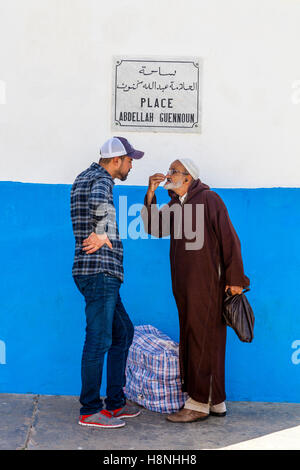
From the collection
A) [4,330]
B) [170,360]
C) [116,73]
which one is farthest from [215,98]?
[4,330]

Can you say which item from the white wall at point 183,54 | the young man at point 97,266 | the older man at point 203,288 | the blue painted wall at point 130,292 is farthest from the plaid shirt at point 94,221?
the white wall at point 183,54

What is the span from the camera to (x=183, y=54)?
4398 millimetres

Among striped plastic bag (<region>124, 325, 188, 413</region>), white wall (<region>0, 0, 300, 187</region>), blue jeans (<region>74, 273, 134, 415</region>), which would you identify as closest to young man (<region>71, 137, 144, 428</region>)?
blue jeans (<region>74, 273, 134, 415</region>)

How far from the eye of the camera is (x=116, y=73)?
14.4ft

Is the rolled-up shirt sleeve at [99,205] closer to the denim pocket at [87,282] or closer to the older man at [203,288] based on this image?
the denim pocket at [87,282]

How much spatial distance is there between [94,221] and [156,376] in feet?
4.02

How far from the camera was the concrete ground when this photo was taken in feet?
11.4

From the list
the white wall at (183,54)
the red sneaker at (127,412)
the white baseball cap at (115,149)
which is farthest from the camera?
the white wall at (183,54)

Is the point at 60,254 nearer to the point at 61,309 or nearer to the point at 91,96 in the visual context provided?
the point at 61,309

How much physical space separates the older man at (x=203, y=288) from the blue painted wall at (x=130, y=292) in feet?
1.33

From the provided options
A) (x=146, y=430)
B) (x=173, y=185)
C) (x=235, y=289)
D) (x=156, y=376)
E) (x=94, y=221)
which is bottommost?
(x=146, y=430)

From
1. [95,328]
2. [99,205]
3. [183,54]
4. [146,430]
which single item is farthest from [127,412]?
[183,54]

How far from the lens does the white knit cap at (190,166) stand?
4051mm

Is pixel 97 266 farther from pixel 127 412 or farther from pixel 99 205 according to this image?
pixel 127 412
